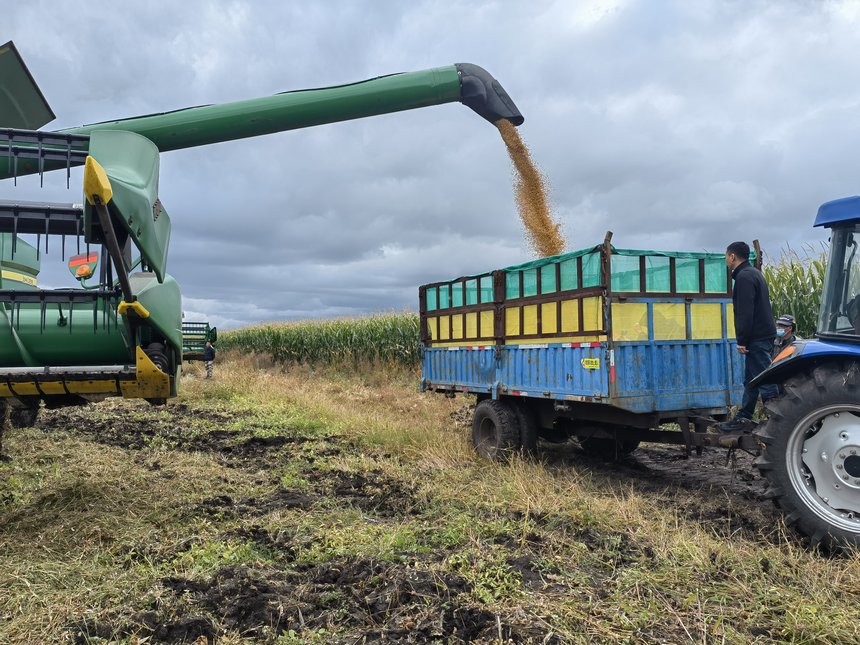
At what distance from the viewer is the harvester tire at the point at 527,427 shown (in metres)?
7.20

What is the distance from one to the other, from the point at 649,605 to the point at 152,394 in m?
3.28

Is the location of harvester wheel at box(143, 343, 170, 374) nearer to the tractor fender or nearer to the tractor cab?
the tractor fender

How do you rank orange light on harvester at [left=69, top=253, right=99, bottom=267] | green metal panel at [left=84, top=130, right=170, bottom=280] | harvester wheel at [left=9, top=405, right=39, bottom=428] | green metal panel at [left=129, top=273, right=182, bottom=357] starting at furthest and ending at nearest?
harvester wheel at [left=9, top=405, right=39, bottom=428] → orange light on harvester at [left=69, top=253, right=99, bottom=267] → green metal panel at [left=129, top=273, right=182, bottom=357] → green metal panel at [left=84, top=130, right=170, bottom=280]

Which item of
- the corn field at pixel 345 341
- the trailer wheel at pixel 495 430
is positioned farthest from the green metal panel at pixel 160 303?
the corn field at pixel 345 341

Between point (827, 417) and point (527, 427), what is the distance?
3.32m

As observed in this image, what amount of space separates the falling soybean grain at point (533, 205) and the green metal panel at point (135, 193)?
14.4ft

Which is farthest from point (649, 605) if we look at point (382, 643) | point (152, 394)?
point (152, 394)

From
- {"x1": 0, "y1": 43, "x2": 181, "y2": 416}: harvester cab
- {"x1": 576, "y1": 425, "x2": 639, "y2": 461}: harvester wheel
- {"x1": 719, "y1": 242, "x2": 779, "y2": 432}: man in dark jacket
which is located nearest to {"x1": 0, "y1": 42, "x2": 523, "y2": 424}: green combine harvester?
{"x1": 0, "y1": 43, "x2": 181, "y2": 416}: harvester cab

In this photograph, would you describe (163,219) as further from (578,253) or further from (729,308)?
(729,308)

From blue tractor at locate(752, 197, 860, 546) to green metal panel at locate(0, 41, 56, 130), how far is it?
19.2ft

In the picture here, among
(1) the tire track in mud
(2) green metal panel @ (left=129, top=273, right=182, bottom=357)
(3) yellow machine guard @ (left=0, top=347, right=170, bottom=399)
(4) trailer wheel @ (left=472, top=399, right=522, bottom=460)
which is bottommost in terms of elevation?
(1) the tire track in mud

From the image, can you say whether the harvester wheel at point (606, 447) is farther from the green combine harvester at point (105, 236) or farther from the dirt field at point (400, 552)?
the green combine harvester at point (105, 236)

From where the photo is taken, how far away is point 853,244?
4.62 meters

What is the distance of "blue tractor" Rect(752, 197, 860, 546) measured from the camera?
13.8 feet
